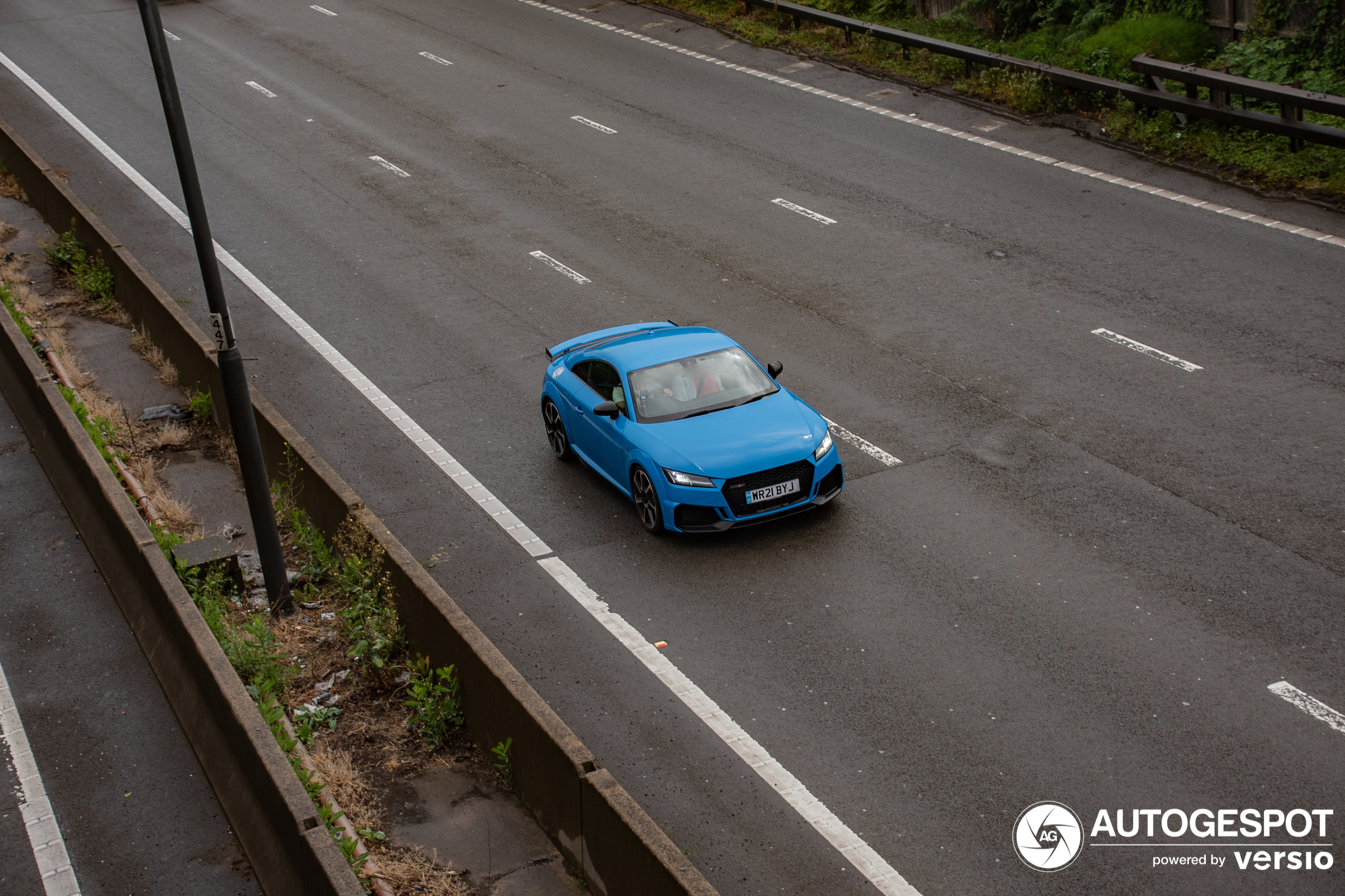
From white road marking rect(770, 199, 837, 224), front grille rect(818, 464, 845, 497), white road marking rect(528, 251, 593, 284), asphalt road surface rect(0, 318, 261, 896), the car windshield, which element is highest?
the car windshield

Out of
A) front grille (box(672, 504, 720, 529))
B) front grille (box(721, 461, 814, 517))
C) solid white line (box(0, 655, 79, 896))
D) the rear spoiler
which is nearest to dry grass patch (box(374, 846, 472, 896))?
solid white line (box(0, 655, 79, 896))

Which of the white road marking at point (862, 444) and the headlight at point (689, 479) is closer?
the headlight at point (689, 479)

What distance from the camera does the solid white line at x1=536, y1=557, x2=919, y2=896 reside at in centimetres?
766

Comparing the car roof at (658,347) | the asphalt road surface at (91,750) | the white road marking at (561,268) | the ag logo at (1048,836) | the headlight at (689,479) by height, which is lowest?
the asphalt road surface at (91,750)

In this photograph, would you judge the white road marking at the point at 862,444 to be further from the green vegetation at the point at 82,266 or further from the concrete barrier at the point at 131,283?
the green vegetation at the point at 82,266

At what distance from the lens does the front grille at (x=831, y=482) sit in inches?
441

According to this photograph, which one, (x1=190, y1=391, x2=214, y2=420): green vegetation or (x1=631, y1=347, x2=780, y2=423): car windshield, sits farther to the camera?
(x1=190, y1=391, x2=214, y2=420): green vegetation

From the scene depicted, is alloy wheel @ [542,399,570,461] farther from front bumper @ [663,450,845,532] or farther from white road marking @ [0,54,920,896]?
front bumper @ [663,450,845,532]

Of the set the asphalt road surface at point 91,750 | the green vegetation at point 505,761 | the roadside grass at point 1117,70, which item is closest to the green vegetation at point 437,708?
the green vegetation at point 505,761

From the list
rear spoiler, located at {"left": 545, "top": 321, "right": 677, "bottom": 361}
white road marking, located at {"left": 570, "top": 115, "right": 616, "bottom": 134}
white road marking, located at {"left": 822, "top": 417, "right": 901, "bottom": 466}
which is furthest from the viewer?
white road marking, located at {"left": 570, "top": 115, "right": 616, "bottom": 134}

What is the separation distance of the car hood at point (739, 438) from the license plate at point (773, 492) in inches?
7.3

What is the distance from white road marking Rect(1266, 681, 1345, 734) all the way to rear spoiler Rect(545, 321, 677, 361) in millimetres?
6866

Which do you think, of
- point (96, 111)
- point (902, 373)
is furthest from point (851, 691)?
point (96, 111)

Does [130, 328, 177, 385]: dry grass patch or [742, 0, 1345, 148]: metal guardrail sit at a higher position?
[742, 0, 1345, 148]: metal guardrail
